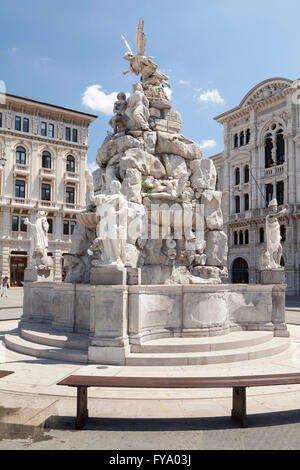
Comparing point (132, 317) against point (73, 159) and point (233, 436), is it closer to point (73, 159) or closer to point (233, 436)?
point (233, 436)

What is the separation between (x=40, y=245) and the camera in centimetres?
1415

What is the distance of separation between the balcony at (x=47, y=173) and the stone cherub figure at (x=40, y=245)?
106ft

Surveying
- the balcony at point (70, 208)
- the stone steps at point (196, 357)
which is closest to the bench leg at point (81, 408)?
the stone steps at point (196, 357)

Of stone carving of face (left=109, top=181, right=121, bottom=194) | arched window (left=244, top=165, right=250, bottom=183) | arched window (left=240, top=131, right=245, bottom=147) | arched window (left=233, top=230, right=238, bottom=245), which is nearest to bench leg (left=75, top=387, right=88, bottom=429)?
stone carving of face (left=109, top=181, right=121, bottom=194)

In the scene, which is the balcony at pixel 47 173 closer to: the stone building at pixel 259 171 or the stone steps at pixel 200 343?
the stone building at pixel 259 171

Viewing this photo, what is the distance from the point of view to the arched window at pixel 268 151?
43.2 metres

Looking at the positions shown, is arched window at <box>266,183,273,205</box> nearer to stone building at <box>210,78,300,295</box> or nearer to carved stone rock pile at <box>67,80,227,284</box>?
stone building at <box>210,78,300,295</box>

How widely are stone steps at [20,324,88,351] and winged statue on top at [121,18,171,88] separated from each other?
904cm

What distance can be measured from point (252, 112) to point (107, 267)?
41067 mm

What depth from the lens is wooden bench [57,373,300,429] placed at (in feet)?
17.7

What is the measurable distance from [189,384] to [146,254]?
5743mm

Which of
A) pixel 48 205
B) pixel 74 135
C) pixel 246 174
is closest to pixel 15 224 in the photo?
pixel 48 205
